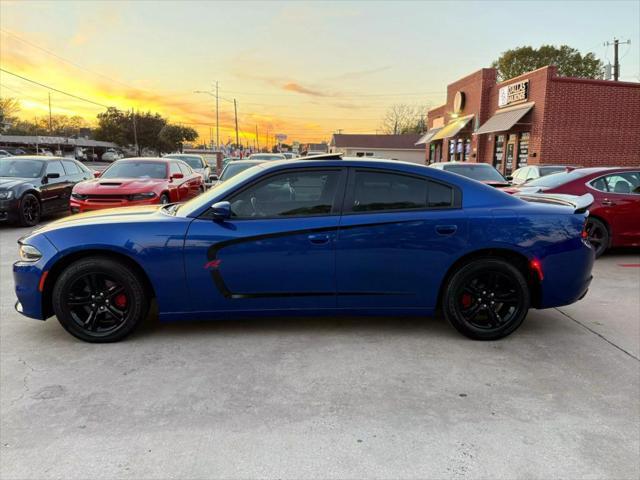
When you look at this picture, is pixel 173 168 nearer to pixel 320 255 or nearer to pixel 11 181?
pixel 11 181

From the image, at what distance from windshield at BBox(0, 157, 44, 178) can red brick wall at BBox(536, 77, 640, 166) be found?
1898 cm

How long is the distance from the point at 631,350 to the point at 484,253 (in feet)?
4.78

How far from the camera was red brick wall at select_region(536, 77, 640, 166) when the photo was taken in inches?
790

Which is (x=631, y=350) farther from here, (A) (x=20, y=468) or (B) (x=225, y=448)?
(A) (x=20, y=468)

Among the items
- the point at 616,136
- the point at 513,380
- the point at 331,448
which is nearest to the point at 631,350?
the point at 513,380

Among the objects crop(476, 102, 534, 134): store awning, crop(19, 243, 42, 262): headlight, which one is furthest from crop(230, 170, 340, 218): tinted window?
crop(476, 102, 534, 134): store awning

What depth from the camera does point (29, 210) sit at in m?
10.4

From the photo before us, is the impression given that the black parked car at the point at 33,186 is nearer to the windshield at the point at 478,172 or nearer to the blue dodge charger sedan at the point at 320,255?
the blue dodge charger sedan at the point at 320,255

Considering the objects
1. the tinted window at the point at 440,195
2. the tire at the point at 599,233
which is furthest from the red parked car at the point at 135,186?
the tire at the point at 599,233

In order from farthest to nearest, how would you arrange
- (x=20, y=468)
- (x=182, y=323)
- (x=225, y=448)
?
(x=182, y=323) < (x=225, y=448) < (x=20, y=468)

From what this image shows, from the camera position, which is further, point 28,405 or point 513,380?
point 513,380

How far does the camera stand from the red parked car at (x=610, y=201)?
7.41 meters

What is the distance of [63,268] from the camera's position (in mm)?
3891

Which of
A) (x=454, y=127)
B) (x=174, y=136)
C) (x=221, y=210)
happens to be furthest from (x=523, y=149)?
(x=174, y=136)
